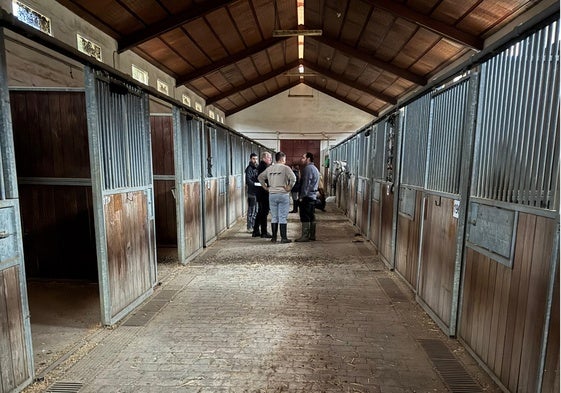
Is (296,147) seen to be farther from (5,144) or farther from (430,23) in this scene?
(5,144)

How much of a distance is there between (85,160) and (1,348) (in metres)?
2.41

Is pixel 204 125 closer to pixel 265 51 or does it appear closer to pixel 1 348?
pixel 1 348

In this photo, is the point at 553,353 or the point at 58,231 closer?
the point at 553,353

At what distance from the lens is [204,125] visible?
5504 mm

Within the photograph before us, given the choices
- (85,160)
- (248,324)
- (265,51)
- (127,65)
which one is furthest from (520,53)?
(265,51)

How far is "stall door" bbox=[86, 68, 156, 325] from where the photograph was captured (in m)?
2.73

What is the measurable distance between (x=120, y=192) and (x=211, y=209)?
3.12m

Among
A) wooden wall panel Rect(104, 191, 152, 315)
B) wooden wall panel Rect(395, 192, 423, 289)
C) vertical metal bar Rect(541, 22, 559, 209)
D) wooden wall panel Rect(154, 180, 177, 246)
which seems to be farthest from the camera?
wooden wall panel Rect(154, 180, 177, 246)

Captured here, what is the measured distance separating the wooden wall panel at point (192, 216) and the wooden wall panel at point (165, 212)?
614 mm

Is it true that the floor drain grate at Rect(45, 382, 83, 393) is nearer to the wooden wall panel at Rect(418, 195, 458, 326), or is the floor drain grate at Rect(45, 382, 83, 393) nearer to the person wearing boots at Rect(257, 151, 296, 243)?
the wooden wall panel at Rect(418, 195, 458, 326)

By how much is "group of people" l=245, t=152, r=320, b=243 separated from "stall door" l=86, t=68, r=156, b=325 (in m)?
2.62

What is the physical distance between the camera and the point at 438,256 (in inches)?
119

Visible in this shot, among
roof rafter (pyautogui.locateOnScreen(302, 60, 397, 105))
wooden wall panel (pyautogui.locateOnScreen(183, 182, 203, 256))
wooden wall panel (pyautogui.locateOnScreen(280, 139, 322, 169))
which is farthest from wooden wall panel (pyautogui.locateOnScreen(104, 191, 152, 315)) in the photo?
wooden wall panel (pyautogui.locateOnScreen(280, 139, 322, 169))

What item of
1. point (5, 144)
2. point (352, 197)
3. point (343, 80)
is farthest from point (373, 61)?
point (5, 144)
